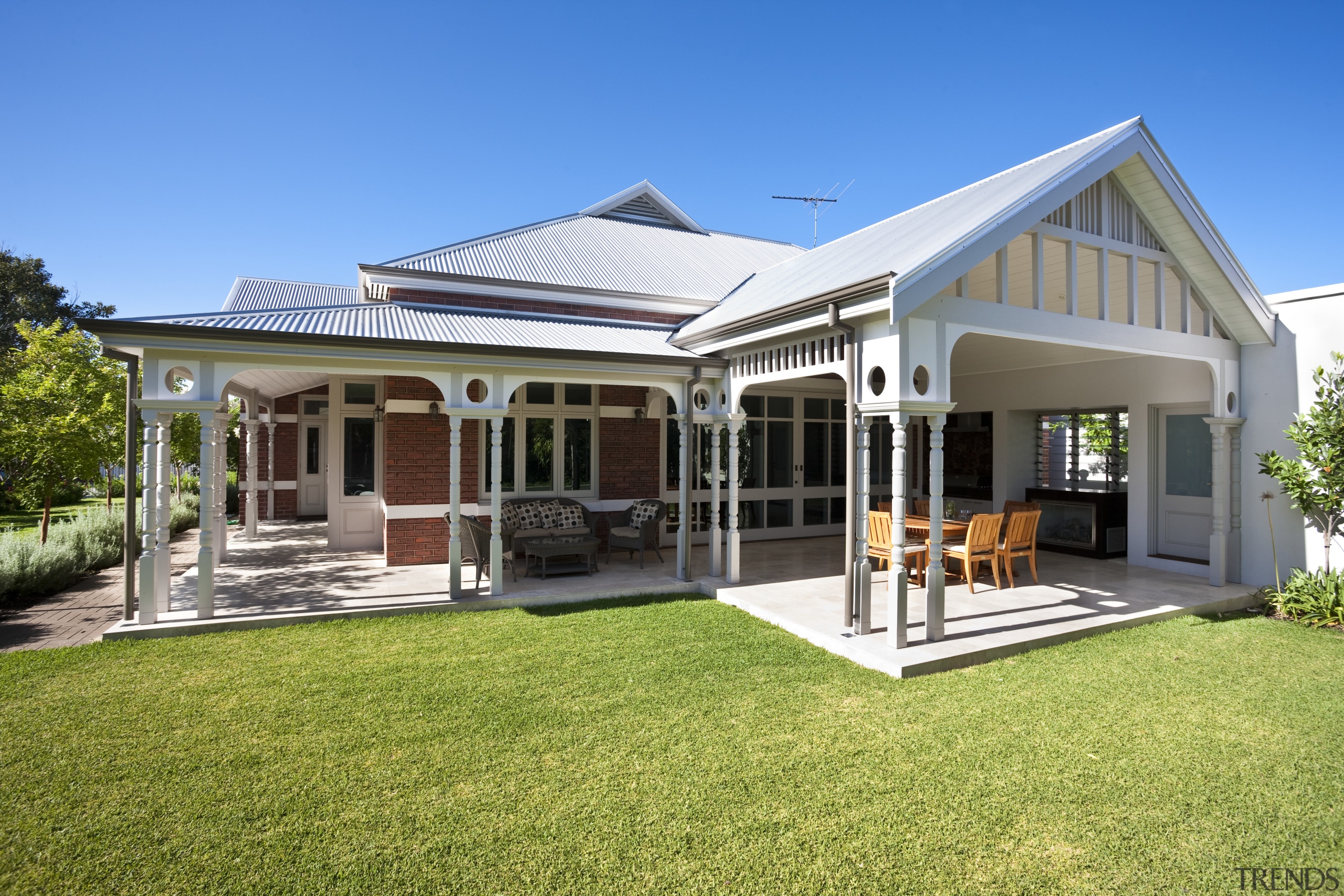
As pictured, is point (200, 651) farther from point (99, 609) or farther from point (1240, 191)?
point (1240, 191)

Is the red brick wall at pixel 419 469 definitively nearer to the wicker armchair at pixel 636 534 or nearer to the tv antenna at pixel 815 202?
the wicker armchair at pixel 636 534

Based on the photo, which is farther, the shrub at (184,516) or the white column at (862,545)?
the shrub at (184,516)

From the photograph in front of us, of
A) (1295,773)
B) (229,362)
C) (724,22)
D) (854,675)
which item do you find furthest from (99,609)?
(724,22)

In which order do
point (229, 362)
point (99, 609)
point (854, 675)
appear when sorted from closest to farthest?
1. point (854, 675)
2. point (229, 362)
3. point (99, 609)

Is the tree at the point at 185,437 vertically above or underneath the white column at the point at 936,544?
above

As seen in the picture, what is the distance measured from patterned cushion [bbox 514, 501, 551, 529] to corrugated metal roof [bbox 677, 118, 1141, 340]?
3458mm

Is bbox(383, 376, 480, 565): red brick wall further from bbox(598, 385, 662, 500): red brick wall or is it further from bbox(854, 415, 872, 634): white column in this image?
bbox(854, 415, 872, 634): white column

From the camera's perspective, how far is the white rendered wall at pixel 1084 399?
939cm

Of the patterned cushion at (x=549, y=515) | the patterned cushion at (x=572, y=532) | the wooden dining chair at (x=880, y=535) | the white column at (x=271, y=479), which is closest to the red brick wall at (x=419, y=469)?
the patterned cushion at (x=549, y=515)

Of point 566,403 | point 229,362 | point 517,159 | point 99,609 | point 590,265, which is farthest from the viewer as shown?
point 517,159

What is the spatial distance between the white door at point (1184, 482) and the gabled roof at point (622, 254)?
7594mm

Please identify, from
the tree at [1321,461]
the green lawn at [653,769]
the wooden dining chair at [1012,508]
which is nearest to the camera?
the green lawn at [653,769]

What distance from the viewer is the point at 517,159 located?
1428 centimetres

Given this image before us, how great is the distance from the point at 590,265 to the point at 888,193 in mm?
20616
